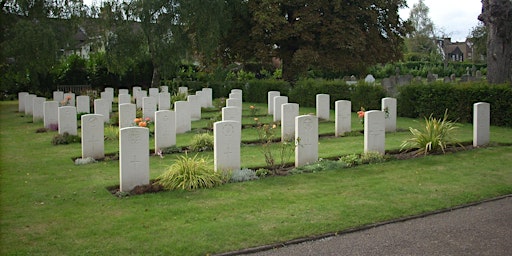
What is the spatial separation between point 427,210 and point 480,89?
12067 millimetres

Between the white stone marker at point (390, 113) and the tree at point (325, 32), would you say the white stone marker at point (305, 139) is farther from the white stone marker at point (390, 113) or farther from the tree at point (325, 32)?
the tree at point (325, 32)

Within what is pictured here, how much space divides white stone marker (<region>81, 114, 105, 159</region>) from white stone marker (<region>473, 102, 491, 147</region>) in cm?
914

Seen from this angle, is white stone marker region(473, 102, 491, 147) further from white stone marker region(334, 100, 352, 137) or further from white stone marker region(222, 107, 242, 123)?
white stone marker region(222, 107, 242, 123)

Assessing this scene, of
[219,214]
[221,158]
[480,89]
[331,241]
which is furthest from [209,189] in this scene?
[480,89]

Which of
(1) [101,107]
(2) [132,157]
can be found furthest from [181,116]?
(2) [132,157]

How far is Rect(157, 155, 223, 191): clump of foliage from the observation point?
369 inches

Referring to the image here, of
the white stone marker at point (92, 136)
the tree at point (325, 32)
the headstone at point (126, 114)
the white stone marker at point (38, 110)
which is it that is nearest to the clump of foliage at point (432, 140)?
the white stone marker at point (92, 136)

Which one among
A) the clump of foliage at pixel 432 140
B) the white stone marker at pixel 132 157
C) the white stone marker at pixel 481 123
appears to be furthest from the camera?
the white stone marker at pixel 481 123

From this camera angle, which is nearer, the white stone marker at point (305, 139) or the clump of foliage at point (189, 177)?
the clump of foliage at point (189, 177)

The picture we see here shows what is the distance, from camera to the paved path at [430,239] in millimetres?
6422

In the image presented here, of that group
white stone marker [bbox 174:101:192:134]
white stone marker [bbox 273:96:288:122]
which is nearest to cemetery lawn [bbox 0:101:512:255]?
white stone marker [bbox 174:101:192:134]

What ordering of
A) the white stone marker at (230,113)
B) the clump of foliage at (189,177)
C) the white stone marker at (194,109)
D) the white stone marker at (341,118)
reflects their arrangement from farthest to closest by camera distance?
1. the white stone marker at (194,109)
2. the white stone marker at (341,118)
3. the white stone marker at (230,113)
4. the clump of foliage at (189,177)

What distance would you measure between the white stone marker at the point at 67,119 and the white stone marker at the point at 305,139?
25.0 feet

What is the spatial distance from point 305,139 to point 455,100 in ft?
33.7
